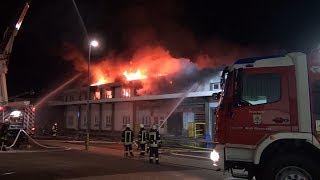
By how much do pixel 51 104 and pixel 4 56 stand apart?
28701 mm

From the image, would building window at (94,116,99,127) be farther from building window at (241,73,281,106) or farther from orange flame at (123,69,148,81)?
building window at (241,73,281,106)

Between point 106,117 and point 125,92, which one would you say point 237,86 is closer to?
point 125,92

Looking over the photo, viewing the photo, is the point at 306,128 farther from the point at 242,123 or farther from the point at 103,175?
the point at 103,175

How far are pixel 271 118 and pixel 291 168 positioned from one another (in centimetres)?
101

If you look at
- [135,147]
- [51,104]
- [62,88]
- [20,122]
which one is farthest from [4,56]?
[62,88]

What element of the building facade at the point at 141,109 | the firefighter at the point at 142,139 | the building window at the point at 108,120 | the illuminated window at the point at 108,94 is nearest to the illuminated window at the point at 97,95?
the building facade at the point at 141,109

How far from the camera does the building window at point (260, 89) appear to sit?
7.89m

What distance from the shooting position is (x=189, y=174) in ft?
40.4

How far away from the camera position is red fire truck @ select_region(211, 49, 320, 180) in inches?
299

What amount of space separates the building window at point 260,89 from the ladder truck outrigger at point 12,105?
16297mm

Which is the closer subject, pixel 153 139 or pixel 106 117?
pixel 153 139

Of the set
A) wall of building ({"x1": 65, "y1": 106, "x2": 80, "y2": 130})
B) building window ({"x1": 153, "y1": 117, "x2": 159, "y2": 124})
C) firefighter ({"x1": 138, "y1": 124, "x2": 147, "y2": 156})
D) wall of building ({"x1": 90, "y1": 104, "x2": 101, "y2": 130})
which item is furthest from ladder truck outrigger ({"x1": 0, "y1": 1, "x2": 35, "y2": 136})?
wall of building ({"x1": 65, "y1": 106, "x2": 80, "y2": 130})

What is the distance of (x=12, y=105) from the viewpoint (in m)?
22.2

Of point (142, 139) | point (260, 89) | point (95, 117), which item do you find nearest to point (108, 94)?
point (95, 117)
